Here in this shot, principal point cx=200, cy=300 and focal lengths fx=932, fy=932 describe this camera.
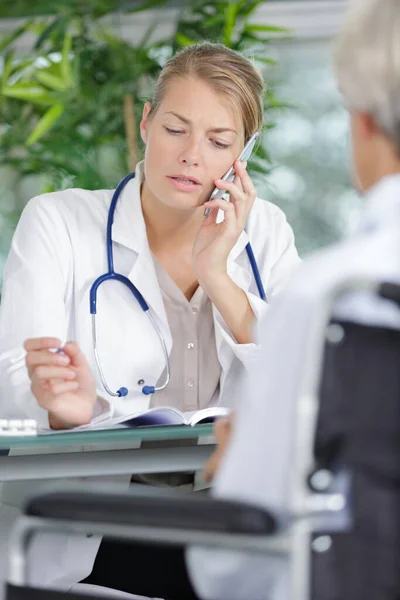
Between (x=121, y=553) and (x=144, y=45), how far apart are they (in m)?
2.67

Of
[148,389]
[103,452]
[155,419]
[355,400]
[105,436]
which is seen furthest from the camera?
[148,389]

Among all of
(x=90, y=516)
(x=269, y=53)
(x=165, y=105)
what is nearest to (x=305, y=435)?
(x=90, y=516)

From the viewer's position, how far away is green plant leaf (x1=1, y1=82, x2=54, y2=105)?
370 centimetres

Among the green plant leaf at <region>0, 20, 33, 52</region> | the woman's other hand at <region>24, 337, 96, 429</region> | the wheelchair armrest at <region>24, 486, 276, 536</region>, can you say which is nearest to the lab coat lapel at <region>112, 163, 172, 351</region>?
the woman's other hand at <region>24, 337, 96, 429</region>

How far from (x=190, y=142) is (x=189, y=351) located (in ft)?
1.52

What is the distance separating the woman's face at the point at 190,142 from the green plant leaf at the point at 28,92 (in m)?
1.74

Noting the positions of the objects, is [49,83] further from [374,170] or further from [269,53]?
[374,170]

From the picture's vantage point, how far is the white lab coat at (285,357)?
2.96 feet

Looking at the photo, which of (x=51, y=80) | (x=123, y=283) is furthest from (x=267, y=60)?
(x=123, y=283)

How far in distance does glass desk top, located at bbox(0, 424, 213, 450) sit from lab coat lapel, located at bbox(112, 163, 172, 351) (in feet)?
1.97

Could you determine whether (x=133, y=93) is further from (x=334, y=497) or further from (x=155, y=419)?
(x=334, y=497)

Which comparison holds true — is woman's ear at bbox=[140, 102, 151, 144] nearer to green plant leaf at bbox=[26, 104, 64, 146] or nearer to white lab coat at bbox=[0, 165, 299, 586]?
white lab coat at bbox=[0, 165, 299, 586]

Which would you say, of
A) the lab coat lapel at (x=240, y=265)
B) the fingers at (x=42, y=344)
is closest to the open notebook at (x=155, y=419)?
the fingers at (x=42, y=344)

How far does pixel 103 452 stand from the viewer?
1.53 meters
